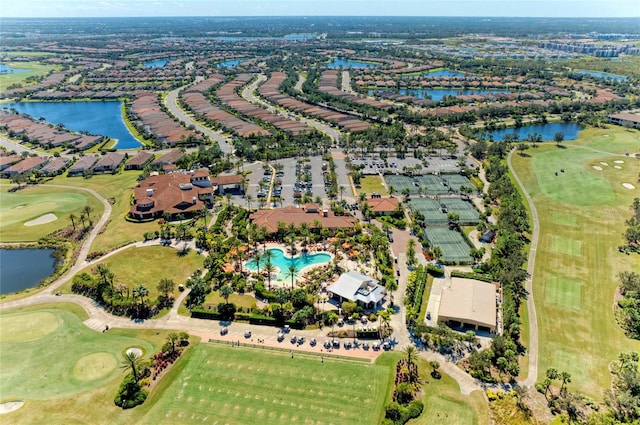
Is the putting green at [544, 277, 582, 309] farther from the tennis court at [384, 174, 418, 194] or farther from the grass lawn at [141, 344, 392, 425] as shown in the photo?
the tennis court at [384, 174, 418, 194]

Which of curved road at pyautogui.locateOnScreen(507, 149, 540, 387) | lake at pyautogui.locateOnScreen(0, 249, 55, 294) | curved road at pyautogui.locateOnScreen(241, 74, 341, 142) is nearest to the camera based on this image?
curved road at pyautogui.locateOnScreen(507, 149, 540, 387)

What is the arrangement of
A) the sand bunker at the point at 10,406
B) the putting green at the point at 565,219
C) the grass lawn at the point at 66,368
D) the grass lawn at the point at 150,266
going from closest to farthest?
the grass lawn at the point at 66,368 → the sand bunker at the point at 10,406 → the grass lawn at the point at 150,266 → the putting green at the point at 565,219

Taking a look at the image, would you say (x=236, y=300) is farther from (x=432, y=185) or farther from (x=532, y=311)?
(x=432, y=185)

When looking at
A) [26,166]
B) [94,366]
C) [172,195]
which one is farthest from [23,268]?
[26,166]

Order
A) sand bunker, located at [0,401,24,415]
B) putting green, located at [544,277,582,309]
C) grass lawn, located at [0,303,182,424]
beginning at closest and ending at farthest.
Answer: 1. grass lawn, located at [0,303,182,424]
2. sand bunker, located at [0,401,24,415]
3. putting green, located at [544,277,582,309]

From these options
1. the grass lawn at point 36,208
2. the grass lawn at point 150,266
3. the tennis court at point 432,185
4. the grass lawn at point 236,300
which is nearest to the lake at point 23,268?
the grass lawn at point 36,208

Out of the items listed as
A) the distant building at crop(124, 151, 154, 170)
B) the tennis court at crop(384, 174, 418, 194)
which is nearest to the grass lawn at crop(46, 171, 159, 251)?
the distant building at crop(124, 151, 154, 170)

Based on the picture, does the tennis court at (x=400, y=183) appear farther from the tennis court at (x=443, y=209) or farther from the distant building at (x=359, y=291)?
the distant building at (x=359, y=291)
